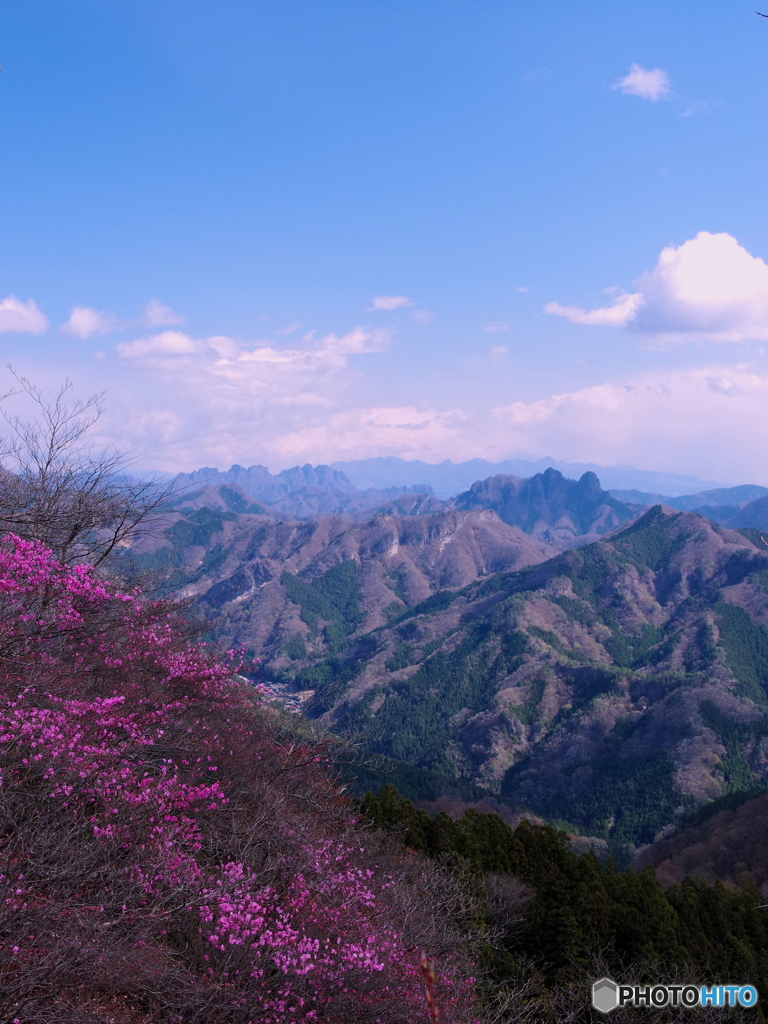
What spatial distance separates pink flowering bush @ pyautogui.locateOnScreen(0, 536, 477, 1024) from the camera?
10.9m

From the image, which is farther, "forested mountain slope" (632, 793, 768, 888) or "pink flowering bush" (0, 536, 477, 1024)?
"forested mountain slope" (632, 793, 768, 888)

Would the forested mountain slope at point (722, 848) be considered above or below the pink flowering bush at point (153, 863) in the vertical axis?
below

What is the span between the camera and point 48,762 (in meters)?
13.3

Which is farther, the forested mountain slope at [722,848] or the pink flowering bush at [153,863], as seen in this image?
the forested mountain slope at [722,848]

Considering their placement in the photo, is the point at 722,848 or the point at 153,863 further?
the point at 722,848

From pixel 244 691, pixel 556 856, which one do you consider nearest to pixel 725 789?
pixel 556 856

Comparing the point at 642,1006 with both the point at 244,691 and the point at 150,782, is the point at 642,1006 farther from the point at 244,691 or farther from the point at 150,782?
the point at 150,782

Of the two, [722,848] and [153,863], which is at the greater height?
[153,863]

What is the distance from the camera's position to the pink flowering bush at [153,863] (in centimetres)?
1086

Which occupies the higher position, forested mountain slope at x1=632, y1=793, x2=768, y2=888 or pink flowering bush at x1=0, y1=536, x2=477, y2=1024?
pink flowering bush at x1=0, y1=536, x2=477, y2=1024

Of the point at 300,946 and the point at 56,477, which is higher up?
the point at 56,477

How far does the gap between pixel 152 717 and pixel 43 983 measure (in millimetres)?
8601

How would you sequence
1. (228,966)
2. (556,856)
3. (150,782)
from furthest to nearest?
(556,856)
(150,782)
(228,966)

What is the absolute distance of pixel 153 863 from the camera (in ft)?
43.2
